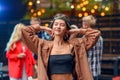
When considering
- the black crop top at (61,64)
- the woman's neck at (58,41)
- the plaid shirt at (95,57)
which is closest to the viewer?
the black crop top at (61,64)

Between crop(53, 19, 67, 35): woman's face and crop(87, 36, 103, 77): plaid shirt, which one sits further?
crop(87, 36, 103, 77): plaid shirt

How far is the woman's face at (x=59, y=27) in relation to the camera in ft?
Result: 14.2

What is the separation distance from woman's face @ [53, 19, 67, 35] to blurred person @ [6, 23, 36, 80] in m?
2.97

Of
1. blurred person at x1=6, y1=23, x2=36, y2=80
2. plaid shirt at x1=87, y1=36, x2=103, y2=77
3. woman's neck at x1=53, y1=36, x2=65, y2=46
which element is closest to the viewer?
woman's neck at x1=53, y1=36, x2=65, y2=46

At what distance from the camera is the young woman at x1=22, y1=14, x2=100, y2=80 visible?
4.25 metres

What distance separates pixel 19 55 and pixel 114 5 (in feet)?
18.7

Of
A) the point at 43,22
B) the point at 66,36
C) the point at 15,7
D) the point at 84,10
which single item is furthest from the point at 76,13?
the point at 66,36

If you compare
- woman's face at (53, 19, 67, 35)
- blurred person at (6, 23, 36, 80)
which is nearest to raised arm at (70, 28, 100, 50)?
woman's face at (53, 19, 67, 35)

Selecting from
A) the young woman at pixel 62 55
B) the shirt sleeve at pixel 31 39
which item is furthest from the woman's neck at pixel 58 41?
the shirt sleeve at pixel 31 39

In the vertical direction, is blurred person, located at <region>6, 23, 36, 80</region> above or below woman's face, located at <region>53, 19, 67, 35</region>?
below

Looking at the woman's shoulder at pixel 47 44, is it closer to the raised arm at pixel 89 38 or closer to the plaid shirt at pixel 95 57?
the raised arm at pixel 89 38

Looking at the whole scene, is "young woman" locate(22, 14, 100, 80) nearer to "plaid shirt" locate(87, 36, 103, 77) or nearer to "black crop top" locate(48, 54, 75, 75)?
"black crop top" locate(48, 54, 75, 75)

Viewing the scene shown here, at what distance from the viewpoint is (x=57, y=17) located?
4.42m

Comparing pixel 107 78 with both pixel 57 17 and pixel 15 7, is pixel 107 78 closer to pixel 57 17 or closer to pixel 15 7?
pixel 15 7
